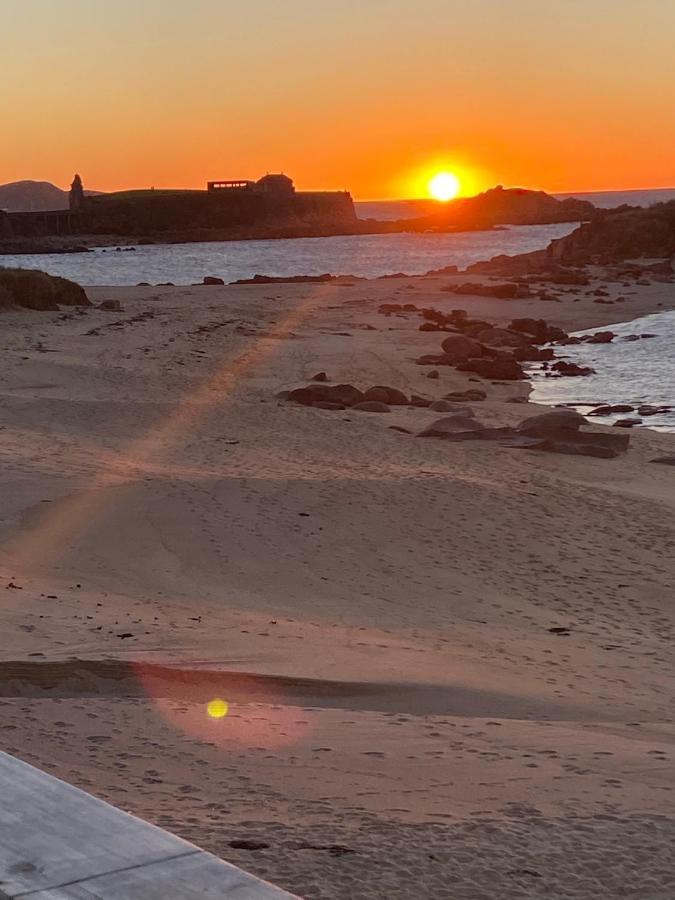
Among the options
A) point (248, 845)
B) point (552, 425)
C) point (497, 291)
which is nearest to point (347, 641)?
point (248, 845)

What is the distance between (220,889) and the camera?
1700 millimetres

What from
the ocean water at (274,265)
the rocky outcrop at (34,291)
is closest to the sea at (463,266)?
the ocean water at (274,265)

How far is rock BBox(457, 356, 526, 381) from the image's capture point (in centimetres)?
2300

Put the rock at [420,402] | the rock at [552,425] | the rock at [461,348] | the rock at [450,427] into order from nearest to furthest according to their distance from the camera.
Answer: the rock at [552,425]
the rock at [450,427]
the rock at [420,402]
the rock at [461,348]

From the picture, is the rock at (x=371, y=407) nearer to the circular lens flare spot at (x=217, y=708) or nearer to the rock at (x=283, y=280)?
the circular lens flare spot at (x=217, y=708)

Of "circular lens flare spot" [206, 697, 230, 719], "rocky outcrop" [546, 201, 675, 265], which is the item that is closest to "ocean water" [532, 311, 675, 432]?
"circular lens flare spot" [206, 697, 230, 719]

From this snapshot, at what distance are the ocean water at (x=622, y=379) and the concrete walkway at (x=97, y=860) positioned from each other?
16.7m

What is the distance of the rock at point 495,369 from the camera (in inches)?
906

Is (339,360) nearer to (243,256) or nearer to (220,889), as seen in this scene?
(220,889)

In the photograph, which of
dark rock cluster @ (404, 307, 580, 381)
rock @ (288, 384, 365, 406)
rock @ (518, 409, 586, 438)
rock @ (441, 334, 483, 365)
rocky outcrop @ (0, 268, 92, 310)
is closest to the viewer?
rock @ (518, 409, 586, 438)

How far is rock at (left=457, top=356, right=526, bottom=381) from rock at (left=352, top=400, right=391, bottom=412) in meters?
6.06

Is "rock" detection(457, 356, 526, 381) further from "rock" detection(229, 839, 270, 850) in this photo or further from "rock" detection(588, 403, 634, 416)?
"rock" detection(229, 839, 270, 850)

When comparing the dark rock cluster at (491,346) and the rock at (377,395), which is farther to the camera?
the dark rock cluster at (491,346)

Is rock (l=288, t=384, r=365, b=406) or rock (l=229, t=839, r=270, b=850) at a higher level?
rock (l=229, t=839, r=270, b=850)
